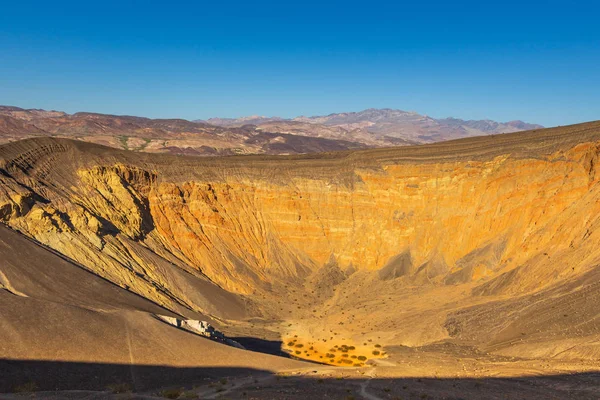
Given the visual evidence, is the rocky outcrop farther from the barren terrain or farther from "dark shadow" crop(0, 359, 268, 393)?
"dark shadow" crop(0, 359, 268, 393)

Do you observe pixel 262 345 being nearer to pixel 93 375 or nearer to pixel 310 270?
pixel 93 375

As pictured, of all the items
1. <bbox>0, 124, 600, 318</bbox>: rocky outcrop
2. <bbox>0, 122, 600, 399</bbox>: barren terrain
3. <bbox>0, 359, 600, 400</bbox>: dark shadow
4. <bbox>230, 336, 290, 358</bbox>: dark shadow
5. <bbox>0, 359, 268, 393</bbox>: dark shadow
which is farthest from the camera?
<bbox>0, 124, 600, 318</bbox>: rocky outcrop

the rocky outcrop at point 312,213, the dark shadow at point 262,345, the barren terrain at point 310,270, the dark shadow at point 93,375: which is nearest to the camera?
the dark shadow at point 93,375

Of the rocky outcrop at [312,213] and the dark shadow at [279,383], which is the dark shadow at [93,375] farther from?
the rocky outcrop at [312,213]

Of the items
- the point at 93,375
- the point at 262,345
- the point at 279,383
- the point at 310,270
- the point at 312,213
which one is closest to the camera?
the point at 93,375

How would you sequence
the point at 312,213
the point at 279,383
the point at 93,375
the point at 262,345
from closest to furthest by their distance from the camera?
the point at 93,375 < the point at 279,383 < the point at 262,345 < the point at 312,213

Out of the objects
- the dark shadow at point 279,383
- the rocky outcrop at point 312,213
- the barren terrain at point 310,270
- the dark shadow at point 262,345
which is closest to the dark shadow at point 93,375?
the dark shadow at point 279,383

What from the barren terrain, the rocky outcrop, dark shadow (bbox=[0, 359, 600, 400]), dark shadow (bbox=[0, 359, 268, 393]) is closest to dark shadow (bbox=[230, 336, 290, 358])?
the barren terrain

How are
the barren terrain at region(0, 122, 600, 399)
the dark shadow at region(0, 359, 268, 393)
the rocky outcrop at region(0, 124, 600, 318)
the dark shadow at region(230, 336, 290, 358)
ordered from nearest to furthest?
the dark shadow at region(0, 359, 268, 393) < the barren terrain at region(0, 122, 600, 399) < the dark shadow at region(230, 336, 290, 358) < the rocky outcrop at region(0, 124, 600, 318)

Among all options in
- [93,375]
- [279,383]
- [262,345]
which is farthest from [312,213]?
[93,375]
